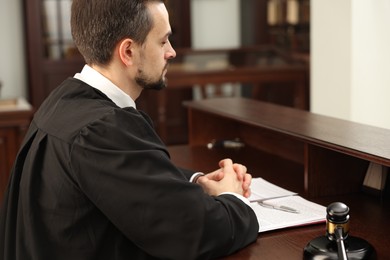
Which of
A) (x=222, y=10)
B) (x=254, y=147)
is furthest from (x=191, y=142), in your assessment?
(x=222, y=10)

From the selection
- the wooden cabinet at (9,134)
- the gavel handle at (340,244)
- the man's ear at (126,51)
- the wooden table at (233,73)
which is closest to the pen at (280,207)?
the gavel handle at (340,244)

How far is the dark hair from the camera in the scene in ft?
5.44

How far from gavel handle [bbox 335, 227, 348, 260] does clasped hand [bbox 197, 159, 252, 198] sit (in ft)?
1.15

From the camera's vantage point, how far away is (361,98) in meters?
3.37

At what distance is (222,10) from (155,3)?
6480mm

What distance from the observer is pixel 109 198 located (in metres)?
1.48

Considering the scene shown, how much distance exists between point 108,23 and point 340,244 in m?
0.79

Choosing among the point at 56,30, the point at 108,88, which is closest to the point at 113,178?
the point at 108,88

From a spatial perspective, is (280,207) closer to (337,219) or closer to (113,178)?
(337,219)

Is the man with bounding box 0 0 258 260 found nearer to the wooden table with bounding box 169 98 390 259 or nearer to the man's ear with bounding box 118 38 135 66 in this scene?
the man's ear with bounding box 118 38 135 66

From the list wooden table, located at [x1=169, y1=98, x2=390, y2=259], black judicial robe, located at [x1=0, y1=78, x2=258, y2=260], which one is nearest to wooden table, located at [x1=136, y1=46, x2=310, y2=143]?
wooden table, located at [x1=169, y1=98, x2=390, y2=259]

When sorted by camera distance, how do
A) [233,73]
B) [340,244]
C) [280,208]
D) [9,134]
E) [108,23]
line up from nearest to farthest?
[340,244] < [108,23] < [280,208] < [9,134] < [233,73]

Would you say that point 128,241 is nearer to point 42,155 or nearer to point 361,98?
point 42,155

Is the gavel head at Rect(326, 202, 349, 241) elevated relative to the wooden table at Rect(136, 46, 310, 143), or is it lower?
elevated
